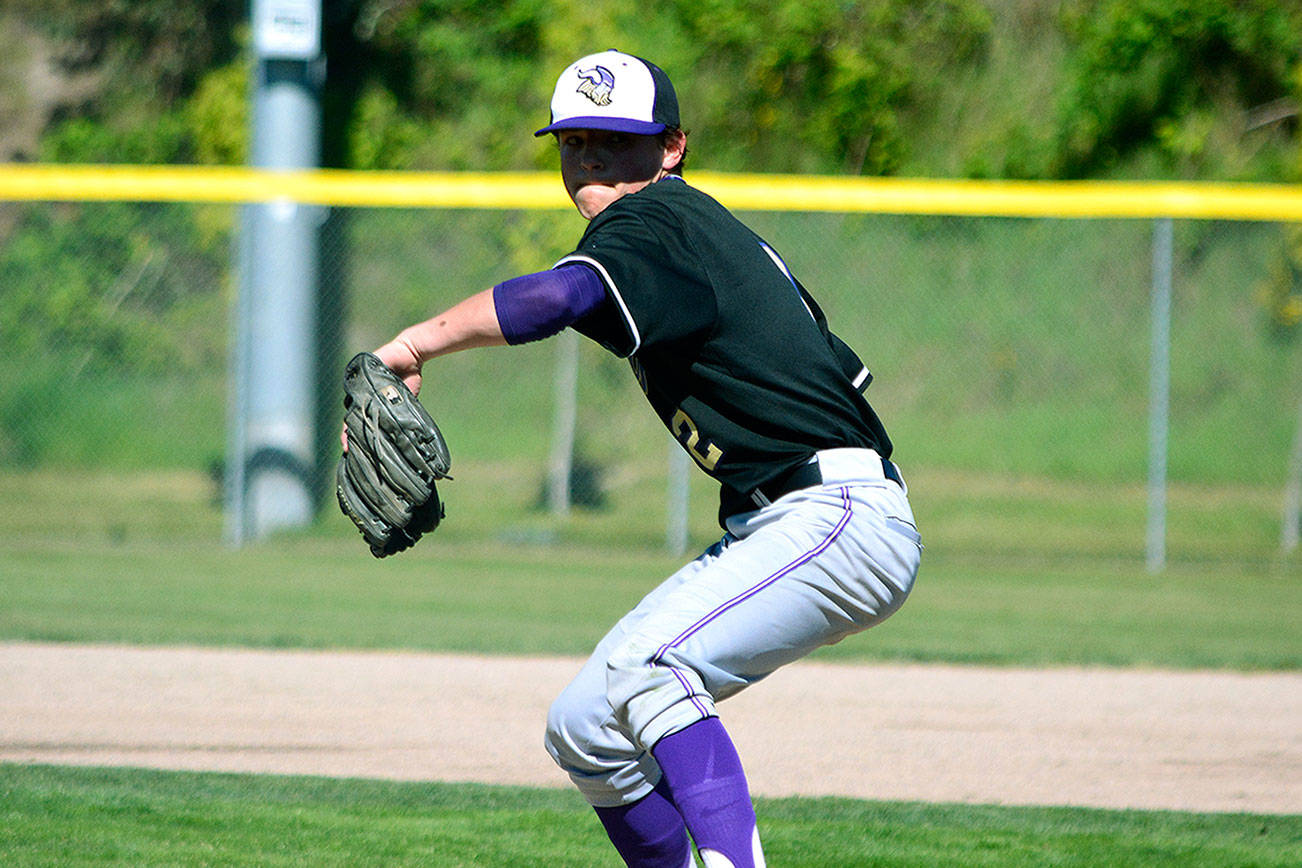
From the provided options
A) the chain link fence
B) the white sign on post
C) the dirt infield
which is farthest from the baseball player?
the white sign on post

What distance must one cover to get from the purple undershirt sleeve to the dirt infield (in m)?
2.40

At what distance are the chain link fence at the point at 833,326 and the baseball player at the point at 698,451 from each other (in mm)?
7796

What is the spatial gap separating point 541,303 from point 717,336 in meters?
0.34

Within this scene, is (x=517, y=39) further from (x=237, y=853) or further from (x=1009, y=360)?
(x=237, y=853)

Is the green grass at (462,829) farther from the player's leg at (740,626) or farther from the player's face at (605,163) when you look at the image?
the player's face at (605,163)

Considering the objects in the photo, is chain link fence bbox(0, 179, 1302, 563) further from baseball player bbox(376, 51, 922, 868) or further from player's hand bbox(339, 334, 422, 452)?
player's hand bbox(339, 334, 422, 452)

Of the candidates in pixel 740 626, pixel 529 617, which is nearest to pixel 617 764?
pixel 740 626

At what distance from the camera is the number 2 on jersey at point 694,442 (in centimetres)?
257

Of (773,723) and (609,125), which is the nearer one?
(609,125)

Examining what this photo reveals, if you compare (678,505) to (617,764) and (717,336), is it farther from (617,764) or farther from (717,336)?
(717,336)

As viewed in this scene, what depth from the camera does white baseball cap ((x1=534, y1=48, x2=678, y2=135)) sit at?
2578 millimetres

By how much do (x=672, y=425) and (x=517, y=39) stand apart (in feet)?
42.1

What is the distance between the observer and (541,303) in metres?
2.30

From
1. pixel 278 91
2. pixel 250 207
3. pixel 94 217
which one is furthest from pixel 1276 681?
pixel 94 217
